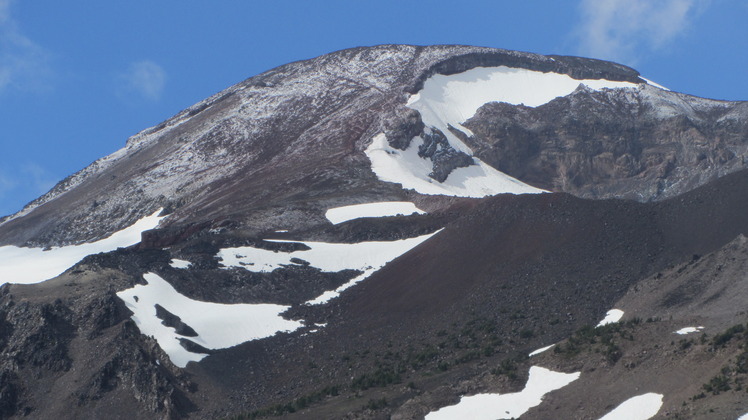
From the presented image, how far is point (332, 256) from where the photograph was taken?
71.2 metres

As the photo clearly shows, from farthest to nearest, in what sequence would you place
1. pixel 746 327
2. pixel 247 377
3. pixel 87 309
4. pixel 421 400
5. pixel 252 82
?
pixel 252 82, pixel 87 309, pixel 247 377, pixel 421 400, pixel 746 327

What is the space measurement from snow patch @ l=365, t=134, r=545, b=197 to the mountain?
0.34 m

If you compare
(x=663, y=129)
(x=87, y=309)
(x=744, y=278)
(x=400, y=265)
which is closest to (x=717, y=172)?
(x=663, y=129)

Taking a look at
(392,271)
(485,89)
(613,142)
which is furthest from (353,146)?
(392,271)

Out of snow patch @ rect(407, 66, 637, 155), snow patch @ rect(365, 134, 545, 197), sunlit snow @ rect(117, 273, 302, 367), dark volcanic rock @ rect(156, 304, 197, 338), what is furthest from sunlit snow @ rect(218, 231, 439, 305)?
snow patch @ rect(407, 66, 637, 155)

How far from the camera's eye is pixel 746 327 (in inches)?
1439

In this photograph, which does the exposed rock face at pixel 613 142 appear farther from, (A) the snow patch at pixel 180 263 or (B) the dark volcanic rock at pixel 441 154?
(A) the snow patch at pixel 180 263

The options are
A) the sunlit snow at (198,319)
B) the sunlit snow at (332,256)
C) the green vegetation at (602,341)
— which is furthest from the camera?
the sunlit snow at (332,256)

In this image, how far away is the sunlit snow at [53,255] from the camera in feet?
290

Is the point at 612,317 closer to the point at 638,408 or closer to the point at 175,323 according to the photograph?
the point at 638,408

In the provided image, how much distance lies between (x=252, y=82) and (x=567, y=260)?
272 feet

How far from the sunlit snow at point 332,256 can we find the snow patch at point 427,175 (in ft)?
61.9

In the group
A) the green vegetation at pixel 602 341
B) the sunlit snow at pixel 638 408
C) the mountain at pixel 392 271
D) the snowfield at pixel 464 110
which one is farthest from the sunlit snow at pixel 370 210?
the sunlit snow at pixel 638 408

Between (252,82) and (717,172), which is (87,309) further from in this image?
(252,82)
